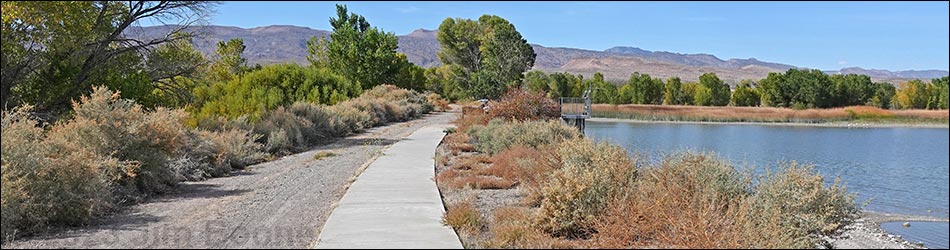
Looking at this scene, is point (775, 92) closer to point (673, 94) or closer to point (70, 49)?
point (673, 94)

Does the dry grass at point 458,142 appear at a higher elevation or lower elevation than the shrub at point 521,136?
lower

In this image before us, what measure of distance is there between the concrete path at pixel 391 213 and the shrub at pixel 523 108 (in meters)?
12.1

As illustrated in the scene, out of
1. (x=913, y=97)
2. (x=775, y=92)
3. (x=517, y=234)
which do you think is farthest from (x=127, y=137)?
(x=775, y=92)

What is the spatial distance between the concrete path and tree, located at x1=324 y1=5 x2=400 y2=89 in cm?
4162

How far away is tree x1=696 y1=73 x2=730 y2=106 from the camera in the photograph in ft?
260

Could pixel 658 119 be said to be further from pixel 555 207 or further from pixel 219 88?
pixel 555 207

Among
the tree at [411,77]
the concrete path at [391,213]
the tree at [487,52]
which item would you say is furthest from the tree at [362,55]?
the concrete path at [391,213]

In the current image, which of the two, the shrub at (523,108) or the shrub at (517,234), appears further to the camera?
the shrub at (523,108)

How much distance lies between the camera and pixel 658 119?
66438 mm

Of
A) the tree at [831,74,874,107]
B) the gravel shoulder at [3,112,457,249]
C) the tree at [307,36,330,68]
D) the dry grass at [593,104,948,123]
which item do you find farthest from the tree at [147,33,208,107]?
the tree at [307,36,330,68]

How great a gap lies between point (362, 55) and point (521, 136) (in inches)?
1560

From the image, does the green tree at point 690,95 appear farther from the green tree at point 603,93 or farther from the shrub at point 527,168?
the shrub at point 527,168

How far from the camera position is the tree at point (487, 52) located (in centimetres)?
5728

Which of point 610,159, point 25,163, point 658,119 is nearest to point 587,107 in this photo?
point 610,159
